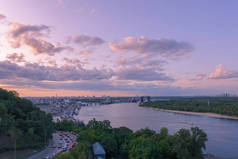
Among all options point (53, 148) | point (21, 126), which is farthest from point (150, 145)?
point (21, 126)

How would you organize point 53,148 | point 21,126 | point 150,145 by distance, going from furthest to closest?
point 21,126, point 53,148, point 150,145

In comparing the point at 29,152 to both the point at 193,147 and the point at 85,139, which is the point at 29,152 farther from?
the point at 193,147

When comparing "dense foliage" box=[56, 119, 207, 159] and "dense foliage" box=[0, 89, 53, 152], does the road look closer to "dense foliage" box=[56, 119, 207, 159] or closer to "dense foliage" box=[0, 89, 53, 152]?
"dense foliage" box=[0, 89, 53, 152]

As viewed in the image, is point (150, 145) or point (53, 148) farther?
point (53, 148)

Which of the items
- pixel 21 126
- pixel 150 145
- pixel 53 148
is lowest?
pixel 53 148

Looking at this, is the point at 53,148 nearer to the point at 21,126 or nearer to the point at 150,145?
the point at 21,126

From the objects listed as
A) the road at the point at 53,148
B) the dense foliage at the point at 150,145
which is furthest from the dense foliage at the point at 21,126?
the dense foliage at the point at 150,145

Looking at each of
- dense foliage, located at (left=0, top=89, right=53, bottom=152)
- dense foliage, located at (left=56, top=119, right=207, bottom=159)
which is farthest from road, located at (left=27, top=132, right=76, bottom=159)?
dense foliage, located at (left=56, top=119, right=207, bottom=159)

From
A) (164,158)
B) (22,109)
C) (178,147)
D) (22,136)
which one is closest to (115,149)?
(164,158)
